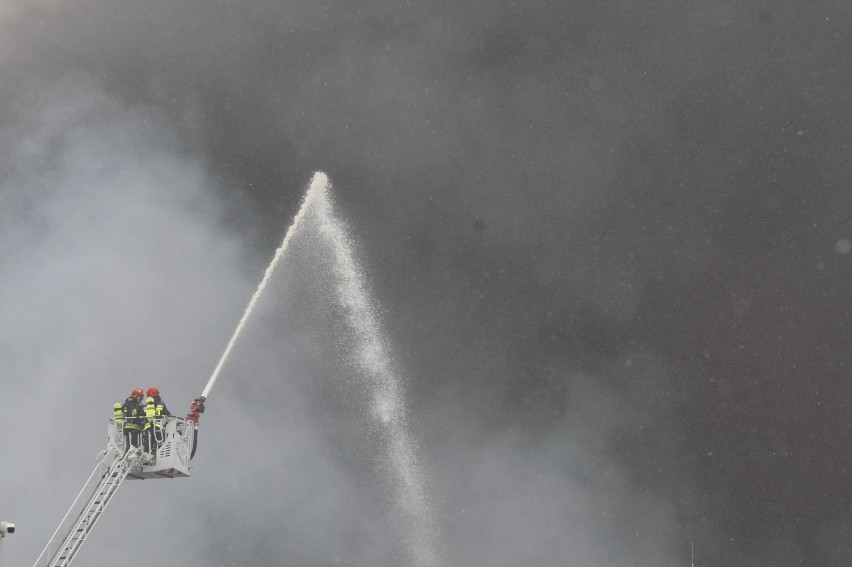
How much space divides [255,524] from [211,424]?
328cm

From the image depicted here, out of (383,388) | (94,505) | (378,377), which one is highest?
(378,377)

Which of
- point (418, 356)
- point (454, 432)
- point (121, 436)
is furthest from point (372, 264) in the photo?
point (121, 436)

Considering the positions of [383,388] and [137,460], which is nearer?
[137,460]

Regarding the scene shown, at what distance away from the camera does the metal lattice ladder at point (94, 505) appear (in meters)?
14.2

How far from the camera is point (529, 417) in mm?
37250

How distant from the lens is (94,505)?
14867 millimetres

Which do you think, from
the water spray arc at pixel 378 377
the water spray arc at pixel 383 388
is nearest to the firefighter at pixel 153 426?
the water spray arc at pixel 378 377

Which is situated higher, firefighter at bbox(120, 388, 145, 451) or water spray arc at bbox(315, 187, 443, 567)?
water spray arc at bbox(315, 187, 443, 567)

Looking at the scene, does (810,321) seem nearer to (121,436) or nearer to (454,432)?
(454,432)

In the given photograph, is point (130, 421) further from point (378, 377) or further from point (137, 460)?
point (378, 377)

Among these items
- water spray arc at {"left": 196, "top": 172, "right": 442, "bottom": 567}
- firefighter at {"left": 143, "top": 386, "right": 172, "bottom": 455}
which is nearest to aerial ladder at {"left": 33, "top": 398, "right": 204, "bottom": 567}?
firefighter at {"left": 143, "top": 386, "right": 172, "bottom": 455}

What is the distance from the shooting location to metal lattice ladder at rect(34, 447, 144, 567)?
14172 mm

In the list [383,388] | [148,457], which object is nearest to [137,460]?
[148,457]

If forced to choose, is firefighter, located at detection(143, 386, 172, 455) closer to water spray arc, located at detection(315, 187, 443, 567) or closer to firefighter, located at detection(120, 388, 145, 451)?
firefighter, located at detection(120, 388, 145, 451)
